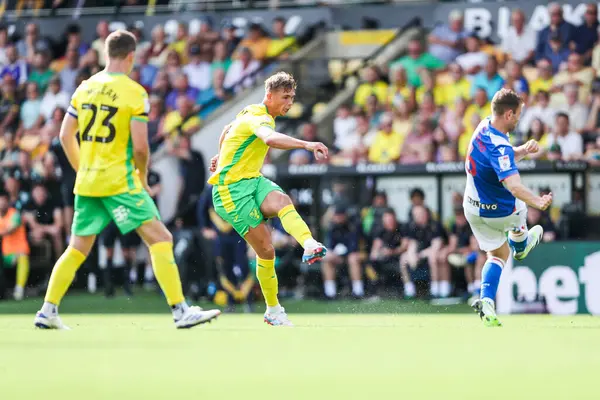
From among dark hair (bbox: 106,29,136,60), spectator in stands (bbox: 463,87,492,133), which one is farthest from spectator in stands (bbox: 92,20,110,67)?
dark hair (bbox: 106,29,136,60)

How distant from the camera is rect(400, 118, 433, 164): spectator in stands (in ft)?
58.5

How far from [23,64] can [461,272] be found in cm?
1060

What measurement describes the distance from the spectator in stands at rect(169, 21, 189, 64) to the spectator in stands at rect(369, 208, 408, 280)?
6.51 metres

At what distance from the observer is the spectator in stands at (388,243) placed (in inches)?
683

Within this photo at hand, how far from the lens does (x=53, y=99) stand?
22031mm

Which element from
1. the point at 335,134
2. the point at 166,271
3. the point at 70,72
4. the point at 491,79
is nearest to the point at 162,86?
the point at 70,72

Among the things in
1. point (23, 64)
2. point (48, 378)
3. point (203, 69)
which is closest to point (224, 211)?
point (48, 378)

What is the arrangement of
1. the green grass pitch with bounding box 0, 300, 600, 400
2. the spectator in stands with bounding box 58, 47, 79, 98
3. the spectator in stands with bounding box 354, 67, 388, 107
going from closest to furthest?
1. the green grass pitch with bounding box 0, 300, 600, 400
2. the spectator in stands with bounding box 354, 67, 388, 107
3. the spectator in stands with bounding box 58, 47, 79, 98

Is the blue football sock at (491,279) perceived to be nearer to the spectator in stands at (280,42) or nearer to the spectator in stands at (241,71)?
the spectator in stands at (241,71)

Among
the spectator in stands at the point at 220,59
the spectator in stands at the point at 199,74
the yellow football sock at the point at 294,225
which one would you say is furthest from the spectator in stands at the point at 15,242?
the yellow football sock at the point at 294,225

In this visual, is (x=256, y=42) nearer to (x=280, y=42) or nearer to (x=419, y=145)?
(x=280, y=42)

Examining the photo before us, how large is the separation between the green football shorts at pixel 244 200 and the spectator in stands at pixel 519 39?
31.6 feet

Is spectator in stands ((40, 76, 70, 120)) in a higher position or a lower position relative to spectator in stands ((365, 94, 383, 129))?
higher

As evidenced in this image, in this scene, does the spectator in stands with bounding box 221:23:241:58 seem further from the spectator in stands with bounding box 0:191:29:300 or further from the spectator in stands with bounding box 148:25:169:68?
the spectator in stands with bounding box 0:191:29:300
